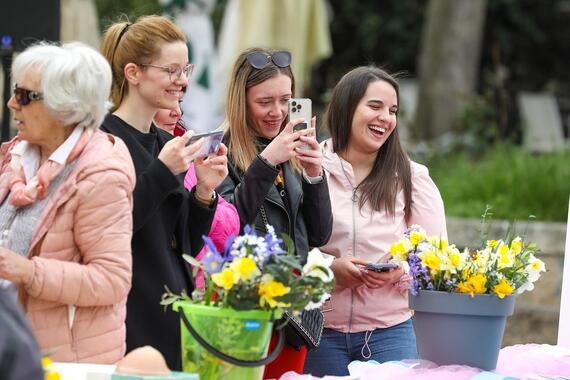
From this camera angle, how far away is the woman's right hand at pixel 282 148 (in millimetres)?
3877

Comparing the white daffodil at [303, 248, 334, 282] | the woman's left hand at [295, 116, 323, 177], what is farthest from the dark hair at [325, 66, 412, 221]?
Answer: the white daffodil at [303, 248, 334, 282]

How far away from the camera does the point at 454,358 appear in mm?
3705

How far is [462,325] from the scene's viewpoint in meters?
3.68

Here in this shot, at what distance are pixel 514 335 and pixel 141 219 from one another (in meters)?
5.62

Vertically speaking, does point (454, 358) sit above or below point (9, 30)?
below

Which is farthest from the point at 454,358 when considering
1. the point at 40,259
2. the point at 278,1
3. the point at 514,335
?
the point at 278,1

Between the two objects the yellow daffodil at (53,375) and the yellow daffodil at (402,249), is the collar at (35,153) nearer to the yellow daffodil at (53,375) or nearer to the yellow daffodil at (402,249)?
the yellow daffodil at (53,375)

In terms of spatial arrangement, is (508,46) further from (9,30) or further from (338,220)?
(338,220)

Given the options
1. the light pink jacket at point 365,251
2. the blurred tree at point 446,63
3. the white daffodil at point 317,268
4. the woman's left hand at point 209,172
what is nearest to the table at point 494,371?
the white daffodil at point 317,268

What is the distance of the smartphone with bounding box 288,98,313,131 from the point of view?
397 cm

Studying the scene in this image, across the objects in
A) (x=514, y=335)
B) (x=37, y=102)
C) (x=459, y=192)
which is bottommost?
(x=514, y=335)

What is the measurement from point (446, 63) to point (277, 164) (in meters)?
8.71


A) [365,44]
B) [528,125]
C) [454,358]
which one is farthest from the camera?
[365,44]

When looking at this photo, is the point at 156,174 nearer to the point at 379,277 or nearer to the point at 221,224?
the point at 221,224
